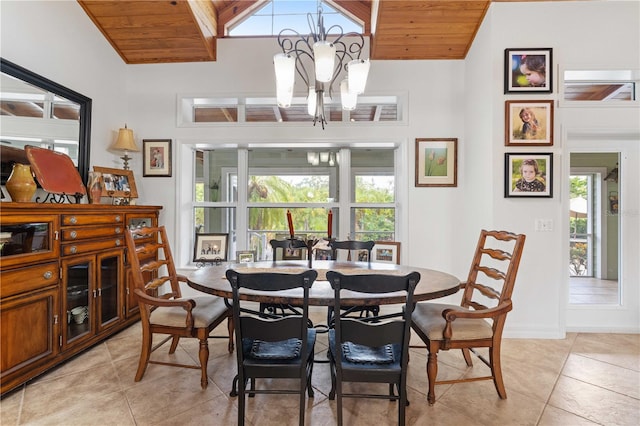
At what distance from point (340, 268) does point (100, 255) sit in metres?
2.02

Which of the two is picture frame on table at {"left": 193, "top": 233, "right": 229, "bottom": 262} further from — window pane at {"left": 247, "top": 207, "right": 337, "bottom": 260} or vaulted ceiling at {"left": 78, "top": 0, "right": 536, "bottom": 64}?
vaulted ceiling at {"left": 78, "top": 0, "right": 536, "bottom": 64}

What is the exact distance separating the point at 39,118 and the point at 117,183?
0.88 metres

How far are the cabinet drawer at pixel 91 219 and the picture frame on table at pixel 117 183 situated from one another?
42cm

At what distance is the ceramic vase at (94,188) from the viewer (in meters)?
3.05

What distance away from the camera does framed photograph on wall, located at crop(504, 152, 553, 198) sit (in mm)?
2992

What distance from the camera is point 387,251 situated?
11.4ft

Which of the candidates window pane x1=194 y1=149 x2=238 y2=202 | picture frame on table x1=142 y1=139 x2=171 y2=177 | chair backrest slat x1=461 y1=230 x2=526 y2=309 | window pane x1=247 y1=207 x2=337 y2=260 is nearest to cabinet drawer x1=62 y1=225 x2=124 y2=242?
picture frame on table x1=142 y1=139 x2=171 y2=177

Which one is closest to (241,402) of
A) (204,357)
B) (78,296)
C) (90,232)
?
(204,357)

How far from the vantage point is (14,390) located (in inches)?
82.8

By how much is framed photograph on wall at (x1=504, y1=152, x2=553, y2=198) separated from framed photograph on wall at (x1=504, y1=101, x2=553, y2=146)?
123mm

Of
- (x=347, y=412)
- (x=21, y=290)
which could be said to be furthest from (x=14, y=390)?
(x=347, y=412)

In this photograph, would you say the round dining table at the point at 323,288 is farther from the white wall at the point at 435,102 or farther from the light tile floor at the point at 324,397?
Result: the white wall at the point at 435,102

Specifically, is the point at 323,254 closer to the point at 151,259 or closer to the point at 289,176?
the point at 289,176

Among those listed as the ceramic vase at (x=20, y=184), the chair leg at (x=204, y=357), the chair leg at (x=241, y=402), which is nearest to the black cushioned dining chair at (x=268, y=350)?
the chair leg at (x=241, y=402)
